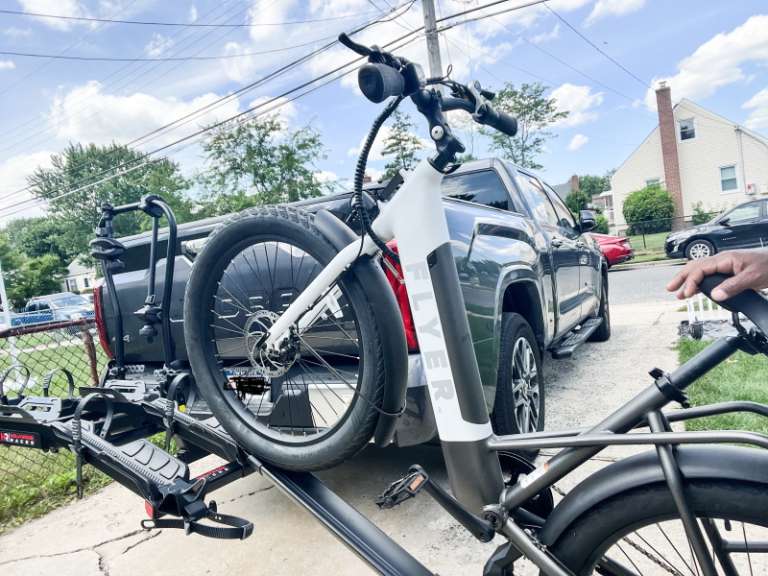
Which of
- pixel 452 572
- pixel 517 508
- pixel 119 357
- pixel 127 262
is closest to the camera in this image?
pixel 517 508

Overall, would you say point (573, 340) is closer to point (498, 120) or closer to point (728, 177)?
point (498, 120)

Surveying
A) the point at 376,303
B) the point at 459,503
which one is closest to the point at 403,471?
the point at 459,503

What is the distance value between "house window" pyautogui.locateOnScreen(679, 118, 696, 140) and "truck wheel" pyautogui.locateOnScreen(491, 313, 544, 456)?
3250 cm

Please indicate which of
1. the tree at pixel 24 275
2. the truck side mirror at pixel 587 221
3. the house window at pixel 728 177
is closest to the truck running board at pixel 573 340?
the truck side mirror at pixel 587 221

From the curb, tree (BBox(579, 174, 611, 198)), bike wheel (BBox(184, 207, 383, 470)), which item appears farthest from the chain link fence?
tree (BBox(579, 174, 611, 198))

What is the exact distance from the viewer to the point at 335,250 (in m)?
1.64

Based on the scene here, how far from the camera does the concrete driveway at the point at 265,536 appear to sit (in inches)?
92.0

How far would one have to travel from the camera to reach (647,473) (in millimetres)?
1188

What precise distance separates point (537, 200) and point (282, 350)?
3159 millimetres

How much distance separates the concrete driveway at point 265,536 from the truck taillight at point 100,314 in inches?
39.8

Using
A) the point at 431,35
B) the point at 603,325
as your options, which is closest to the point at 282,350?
the point at 603,325

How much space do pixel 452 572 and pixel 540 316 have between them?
1765 mm

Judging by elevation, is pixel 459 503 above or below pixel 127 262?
below

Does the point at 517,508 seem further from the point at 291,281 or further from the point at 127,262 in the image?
the point at 127,262
